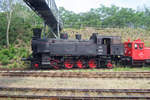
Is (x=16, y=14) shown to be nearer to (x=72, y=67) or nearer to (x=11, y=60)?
(x=11, y=60)

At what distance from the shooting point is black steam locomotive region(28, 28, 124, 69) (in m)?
13.8

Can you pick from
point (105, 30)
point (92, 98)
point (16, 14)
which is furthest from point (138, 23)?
point (92, 98)

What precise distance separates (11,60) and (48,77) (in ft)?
32.1

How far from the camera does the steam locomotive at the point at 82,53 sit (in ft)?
45.4

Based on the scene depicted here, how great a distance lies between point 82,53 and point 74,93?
7714 mm

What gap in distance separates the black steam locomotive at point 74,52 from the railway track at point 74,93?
22.2 feet

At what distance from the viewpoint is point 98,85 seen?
8.27 meters

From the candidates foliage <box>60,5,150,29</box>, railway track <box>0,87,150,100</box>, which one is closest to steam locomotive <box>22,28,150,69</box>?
railway track <box>0,87,150,100</box>

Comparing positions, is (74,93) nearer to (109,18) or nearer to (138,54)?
(138,54)

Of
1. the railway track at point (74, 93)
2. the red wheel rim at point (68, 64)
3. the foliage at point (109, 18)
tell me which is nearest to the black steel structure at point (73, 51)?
the red wheel rim at point (68, 64)

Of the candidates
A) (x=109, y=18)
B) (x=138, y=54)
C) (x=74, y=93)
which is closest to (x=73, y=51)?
(x=138, y=54)

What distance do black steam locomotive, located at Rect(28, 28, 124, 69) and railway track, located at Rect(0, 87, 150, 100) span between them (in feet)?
22.2

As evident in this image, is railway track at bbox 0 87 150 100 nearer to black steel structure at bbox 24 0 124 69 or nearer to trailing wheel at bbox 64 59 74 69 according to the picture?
black steel structure at bbox 24 0 124 69

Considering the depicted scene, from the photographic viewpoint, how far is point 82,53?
14.2m
